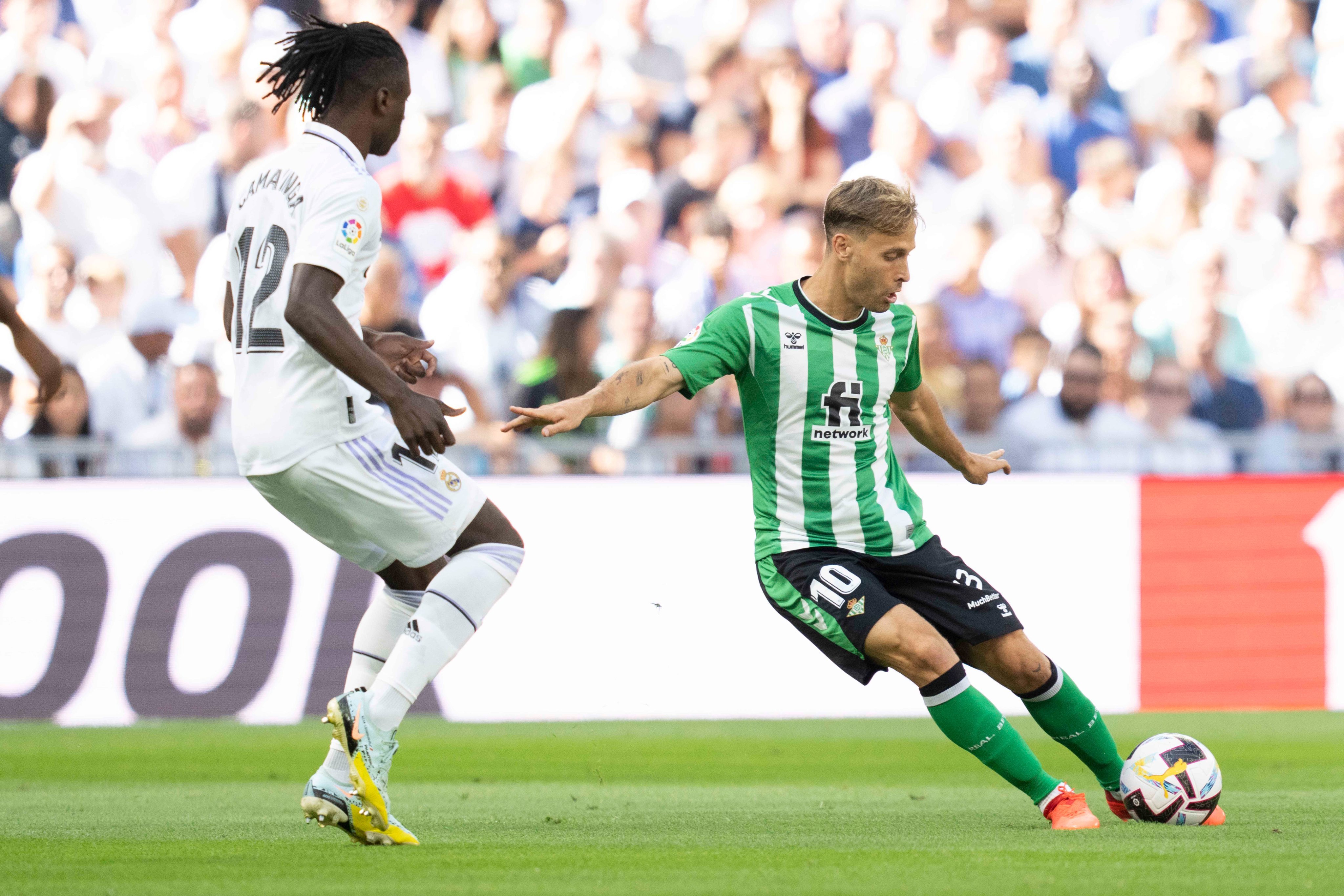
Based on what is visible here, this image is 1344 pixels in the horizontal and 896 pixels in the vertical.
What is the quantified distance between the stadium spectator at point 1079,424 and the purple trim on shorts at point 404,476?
6.79m

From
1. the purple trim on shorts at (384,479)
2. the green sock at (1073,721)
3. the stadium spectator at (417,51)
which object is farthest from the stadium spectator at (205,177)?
the green sock at (1073,721)

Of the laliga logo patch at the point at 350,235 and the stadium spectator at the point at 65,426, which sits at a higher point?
the laliga logo patch at the point at 350,235

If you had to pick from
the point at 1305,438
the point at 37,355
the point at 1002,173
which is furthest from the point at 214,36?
the point at 1305,438

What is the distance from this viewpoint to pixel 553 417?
4574 mm

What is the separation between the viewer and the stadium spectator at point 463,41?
41.4 ft

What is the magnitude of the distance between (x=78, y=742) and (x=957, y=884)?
6.34 metres

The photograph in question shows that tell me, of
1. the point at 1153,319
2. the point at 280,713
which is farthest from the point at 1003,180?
the point at 280,713

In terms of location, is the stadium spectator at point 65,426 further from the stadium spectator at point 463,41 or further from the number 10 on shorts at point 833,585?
the number 10 on shorts at point 833,585

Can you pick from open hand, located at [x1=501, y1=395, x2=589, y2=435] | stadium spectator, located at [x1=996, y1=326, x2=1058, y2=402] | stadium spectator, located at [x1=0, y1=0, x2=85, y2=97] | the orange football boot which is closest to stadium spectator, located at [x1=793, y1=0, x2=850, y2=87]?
stadium spectator, located at [x1=996, y1=326, x2=1058, y2=402]

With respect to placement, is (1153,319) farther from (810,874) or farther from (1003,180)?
(810,874)

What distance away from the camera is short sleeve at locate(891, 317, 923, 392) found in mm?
5582

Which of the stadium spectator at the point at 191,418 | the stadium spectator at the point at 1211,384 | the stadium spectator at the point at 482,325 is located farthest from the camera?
the stadium spectator at the point at 1211,384

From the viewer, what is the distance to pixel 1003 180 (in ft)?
42.9

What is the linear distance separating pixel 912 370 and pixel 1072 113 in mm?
8663
